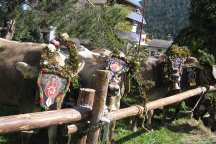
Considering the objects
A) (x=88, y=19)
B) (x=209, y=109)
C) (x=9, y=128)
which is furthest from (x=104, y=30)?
(x=9, y=128)

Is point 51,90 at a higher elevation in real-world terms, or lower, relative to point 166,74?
lower

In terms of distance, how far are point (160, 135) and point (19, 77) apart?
3.52 meters

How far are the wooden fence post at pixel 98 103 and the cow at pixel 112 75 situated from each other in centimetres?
182

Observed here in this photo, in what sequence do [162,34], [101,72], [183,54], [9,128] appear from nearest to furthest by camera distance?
[9,128] → [101,72] → [183,54] → [162,34]

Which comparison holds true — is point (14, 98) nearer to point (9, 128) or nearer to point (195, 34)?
point (9, 128)

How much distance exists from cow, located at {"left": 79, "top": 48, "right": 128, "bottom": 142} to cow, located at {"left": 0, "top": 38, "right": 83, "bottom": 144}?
0.95 metres

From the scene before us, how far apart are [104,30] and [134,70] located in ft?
19.0

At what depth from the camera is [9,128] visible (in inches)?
124

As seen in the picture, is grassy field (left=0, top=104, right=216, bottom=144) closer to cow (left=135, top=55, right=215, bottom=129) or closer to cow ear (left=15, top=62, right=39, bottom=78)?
cow (left=135, top=55, right=215, bottom=129)

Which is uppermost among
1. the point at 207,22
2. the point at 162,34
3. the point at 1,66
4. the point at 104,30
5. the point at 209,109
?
the point at 162,34

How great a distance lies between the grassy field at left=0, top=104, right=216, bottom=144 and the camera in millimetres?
7339

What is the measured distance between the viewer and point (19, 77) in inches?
281

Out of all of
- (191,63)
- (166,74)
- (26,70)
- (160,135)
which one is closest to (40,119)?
(26,70)

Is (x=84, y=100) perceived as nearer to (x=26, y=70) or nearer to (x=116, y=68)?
(x=26, y=70)
